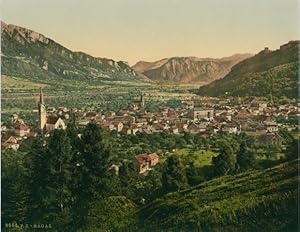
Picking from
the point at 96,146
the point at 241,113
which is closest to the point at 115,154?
the point at 96,146

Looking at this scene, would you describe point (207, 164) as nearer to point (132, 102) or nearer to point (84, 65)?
point (132, 102)

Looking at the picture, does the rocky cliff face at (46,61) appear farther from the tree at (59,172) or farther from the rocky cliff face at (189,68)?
the tree at (59,172)

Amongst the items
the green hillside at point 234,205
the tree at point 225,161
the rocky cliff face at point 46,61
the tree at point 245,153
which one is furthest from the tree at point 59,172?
the tree at point 245,153

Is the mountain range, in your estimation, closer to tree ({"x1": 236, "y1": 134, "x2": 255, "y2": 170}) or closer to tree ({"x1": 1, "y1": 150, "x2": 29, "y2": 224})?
tree ({"x1": 236, "y1": 134, "x2": 255, "y2": 170})

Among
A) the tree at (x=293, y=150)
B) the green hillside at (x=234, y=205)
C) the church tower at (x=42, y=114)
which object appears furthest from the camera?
the church tower at (x=42, y=114)

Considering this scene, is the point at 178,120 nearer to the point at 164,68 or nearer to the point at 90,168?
the point at 164,68

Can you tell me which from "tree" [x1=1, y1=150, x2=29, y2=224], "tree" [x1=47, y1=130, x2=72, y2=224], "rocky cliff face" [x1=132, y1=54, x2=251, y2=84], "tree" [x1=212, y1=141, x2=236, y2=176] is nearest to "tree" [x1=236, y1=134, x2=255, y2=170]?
"tree" [x1=212, y1=141, x2=236, y2=176]
